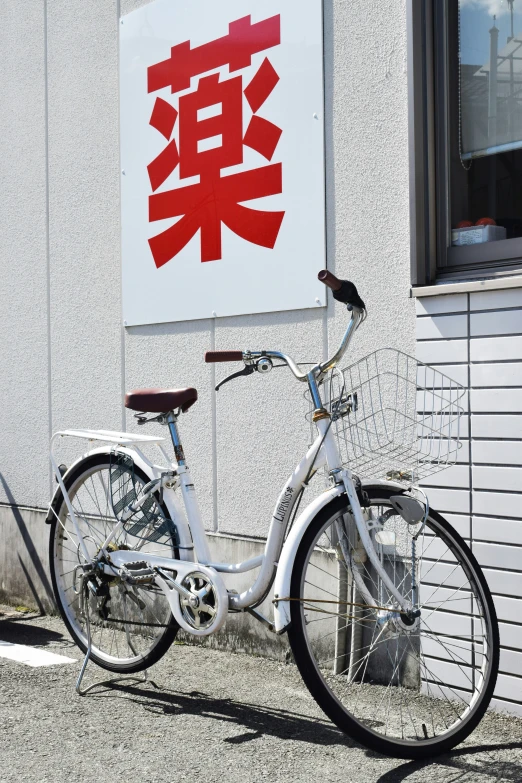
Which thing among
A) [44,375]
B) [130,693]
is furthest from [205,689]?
[44,375]

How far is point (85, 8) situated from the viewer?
5.49 meters

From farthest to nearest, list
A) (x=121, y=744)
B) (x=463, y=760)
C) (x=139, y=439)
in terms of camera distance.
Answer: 1. (x=139, y=439)
2. (x=121, y=744)
3. (x=463, y=760)

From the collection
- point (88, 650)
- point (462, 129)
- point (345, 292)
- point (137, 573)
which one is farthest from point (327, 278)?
point (88, 650)

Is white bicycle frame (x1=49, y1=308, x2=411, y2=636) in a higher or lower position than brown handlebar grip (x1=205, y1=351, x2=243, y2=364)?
lower

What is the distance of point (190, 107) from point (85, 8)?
1.20 meters

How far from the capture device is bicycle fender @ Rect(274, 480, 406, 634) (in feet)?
10.1

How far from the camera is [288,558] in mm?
3115

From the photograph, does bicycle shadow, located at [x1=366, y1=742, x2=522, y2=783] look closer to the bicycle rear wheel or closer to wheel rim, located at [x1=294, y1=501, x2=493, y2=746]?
wheel rim, located at [x1=294, y1=501, x2=493, y2=746]

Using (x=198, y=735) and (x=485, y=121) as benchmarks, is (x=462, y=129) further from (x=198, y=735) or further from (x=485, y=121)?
(x=198, y=735)

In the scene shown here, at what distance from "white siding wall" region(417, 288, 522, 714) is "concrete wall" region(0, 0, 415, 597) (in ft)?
0.93

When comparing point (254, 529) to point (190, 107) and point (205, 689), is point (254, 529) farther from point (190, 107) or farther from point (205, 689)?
point (190, 107)

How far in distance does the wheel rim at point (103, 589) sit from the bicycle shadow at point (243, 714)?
0.62 feet

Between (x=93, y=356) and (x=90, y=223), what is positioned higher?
(x=90, y=223)

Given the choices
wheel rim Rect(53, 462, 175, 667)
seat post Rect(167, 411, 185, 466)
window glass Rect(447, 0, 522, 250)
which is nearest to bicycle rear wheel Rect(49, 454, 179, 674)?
wheel rim Rect(53, 462, 175, 667)
